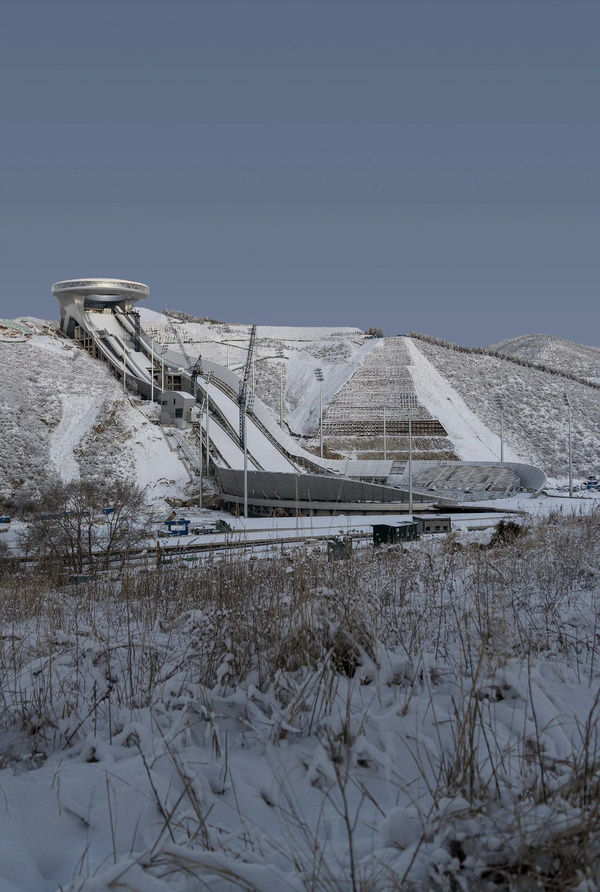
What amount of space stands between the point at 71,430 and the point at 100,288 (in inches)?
1160

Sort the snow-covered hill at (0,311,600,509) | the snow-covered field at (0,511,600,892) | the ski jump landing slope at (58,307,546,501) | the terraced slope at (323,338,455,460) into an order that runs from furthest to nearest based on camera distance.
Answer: the terraced slope at (323,338,455,460), the ski jump landing slope at (58,307,546,501), the snow-covered hill at (0,311,600,509), the snow-covered field at (0,511,600,892)

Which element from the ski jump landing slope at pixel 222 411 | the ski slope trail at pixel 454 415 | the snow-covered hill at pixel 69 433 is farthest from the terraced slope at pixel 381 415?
the snow-covered hill at pixel 69 433

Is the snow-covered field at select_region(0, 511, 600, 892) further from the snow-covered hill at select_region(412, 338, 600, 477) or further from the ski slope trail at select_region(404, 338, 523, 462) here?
the snow-covered hill at select_region(412, 338, 600, 477)

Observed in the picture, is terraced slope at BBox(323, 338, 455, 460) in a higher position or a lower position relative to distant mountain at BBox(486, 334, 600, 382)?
lower

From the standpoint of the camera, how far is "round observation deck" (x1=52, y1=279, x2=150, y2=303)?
76125 millimetres

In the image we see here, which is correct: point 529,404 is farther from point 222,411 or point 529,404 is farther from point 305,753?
point 305,753

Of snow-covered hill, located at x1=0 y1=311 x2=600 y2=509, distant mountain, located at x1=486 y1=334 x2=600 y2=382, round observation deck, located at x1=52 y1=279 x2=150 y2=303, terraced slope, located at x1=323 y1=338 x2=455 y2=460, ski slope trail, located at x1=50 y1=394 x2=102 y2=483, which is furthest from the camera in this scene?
distant mountain, located at x1=486 y1=334 x2=600 y2=382

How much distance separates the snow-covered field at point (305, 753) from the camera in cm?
189

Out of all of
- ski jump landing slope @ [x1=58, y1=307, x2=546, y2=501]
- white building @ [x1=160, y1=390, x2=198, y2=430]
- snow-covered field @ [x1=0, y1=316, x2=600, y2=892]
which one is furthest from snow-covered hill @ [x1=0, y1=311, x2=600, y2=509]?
snow-covered field @ [x1=0, y1=316, x2=600, y2=892]

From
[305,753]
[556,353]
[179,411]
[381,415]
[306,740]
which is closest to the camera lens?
[305,753]

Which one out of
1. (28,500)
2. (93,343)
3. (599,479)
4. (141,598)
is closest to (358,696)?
(141,598)

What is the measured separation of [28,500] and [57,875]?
140 feet

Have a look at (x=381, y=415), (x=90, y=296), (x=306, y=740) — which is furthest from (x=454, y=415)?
(x=306, y=740)

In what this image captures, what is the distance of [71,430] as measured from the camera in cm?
5259
